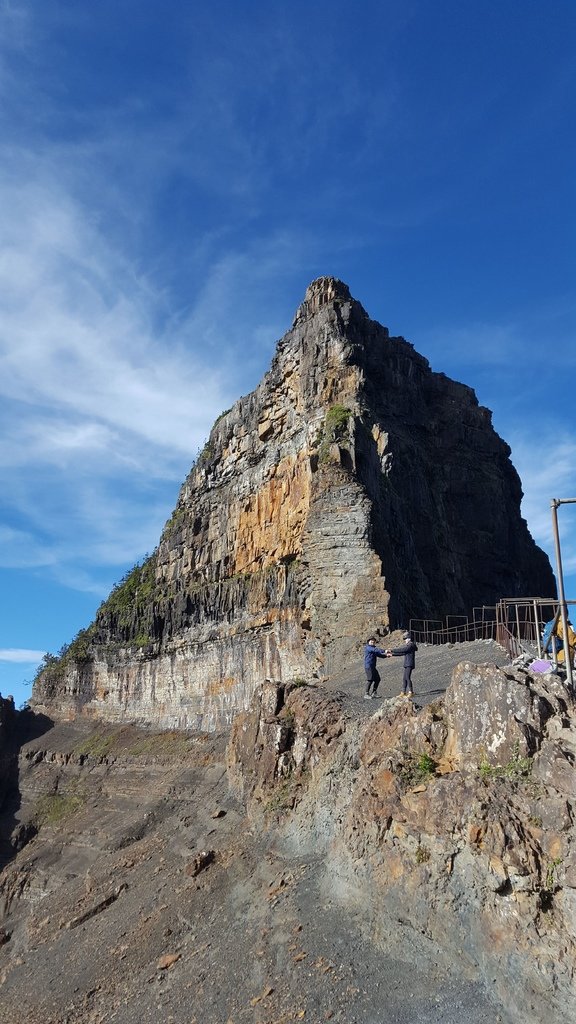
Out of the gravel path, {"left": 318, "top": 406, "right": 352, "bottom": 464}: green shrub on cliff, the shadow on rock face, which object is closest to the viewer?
the gravel path

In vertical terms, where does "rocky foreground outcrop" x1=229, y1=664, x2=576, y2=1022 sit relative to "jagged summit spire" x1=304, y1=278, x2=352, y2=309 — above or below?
below

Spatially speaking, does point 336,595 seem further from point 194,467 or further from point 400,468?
point 194,467

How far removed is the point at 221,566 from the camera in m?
46.8

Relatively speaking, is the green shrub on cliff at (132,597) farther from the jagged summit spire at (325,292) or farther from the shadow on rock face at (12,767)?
the jagged summit spire at (325,292)

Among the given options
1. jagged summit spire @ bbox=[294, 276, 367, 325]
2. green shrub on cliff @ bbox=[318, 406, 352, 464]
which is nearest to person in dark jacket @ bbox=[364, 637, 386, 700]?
green shrub on cliff @ bbox=[318, 406, 352, 464]

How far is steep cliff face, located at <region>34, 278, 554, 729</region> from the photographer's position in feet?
112

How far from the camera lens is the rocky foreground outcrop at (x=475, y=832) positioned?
29.1 ft

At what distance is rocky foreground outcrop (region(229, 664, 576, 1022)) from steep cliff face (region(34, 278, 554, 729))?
18.1m

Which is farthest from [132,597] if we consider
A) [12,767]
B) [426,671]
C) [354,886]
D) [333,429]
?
[354,886]

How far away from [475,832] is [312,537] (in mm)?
24629

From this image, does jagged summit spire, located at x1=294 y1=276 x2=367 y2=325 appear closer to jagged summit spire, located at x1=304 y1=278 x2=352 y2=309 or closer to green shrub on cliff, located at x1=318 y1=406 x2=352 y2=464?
jagged summit spire, located at x1=304 y1=278 x2=352 y2=309

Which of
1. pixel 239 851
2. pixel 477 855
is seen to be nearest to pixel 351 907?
pixel 477 855

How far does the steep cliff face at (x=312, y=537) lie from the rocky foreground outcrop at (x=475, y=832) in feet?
59.3

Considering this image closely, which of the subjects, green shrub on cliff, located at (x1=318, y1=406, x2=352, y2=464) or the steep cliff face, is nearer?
the steep cliff face
